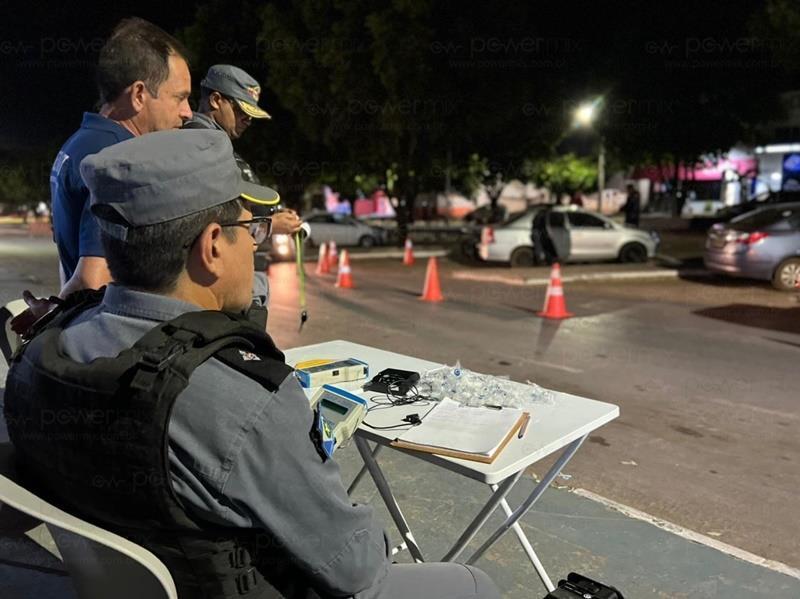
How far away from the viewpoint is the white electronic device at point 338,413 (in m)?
2.12

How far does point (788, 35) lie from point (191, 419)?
17428 millimetres

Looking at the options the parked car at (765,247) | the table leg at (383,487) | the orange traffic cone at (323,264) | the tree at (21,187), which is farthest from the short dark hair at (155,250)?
the tree at (21,187)

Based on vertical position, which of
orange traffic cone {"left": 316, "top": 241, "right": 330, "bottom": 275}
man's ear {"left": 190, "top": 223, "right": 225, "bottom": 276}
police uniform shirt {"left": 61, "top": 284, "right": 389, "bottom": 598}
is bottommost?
orange traffic cone {"left": 316, "top": 241, "right": 330, "bottom": 275}

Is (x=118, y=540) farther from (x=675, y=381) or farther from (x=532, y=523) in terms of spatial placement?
(x=675, y=381)

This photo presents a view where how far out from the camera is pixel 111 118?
9.52 ft

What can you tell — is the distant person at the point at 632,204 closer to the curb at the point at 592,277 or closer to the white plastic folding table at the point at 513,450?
the curb at the point at 592,277

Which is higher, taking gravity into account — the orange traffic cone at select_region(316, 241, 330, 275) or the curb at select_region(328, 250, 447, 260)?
the orange traffic cone at select_region(316, 241, 330, 275)

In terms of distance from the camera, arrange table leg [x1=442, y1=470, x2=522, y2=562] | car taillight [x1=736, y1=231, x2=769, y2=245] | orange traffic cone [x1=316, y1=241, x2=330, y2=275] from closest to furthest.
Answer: table leg [x1=442, y1=470, x2=522, y2=562], car taillight [x1=736, y1=231, x2=769, y2=245], orange traffic cone [x1=316, y1=241, x2=330, y2=275]

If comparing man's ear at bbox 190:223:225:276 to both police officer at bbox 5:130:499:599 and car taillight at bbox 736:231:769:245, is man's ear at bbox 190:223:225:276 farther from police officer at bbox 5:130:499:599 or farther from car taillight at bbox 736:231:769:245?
car taillight at bbox 736:231:769:245

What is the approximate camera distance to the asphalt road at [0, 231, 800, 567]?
4227mm

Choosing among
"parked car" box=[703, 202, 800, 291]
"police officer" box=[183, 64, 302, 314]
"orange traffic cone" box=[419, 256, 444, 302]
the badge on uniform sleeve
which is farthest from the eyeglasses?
"parked car" box=[703, 202, 800, 291]

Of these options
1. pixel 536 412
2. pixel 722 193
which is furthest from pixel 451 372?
pixel 722 193

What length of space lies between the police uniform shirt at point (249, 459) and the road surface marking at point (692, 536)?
243 centimetres

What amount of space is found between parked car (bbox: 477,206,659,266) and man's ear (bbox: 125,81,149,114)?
14.0 metres
